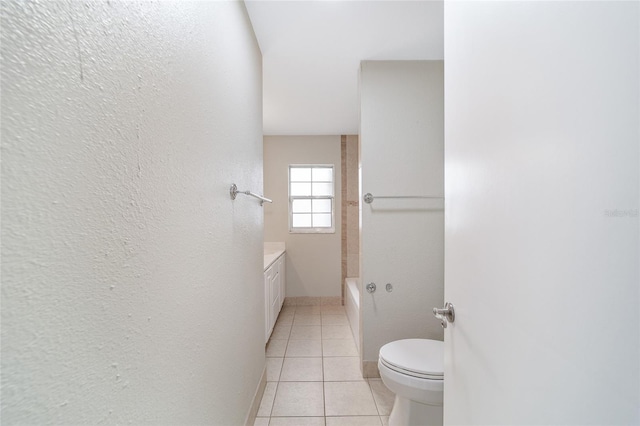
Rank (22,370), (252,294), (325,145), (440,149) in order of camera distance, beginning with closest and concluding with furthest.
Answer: (22,370), (252,294), (440,149), (325,145)

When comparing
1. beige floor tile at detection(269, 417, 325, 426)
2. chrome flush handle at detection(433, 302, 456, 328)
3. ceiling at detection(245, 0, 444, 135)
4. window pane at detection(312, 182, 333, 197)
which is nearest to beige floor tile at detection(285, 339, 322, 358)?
beige floor tile at detection(269, 417, 325, 426)

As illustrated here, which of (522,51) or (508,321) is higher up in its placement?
(522,51)

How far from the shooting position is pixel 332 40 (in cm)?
184

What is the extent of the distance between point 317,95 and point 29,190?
2.57 meters

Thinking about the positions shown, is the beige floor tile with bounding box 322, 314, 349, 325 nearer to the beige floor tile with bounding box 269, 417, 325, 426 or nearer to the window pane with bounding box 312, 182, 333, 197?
the beige floor tile with bounding box 269, 417, 325, 426

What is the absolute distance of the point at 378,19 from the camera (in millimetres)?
1646

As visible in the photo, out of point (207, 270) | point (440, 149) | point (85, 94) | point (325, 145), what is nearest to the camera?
point (85, 94)

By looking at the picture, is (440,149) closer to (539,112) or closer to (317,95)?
(317,95)

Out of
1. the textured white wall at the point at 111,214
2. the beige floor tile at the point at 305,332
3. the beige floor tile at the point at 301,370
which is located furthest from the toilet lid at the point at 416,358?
the beige floor tile at the point at 305,332

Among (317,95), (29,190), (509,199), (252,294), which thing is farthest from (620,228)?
(317,95)

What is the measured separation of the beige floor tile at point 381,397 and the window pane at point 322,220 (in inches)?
88.7

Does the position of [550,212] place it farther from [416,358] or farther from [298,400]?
[298,400]

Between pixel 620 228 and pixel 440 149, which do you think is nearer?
pixel 620 228

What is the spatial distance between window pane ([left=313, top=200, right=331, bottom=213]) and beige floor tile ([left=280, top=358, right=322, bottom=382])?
6.87 ft
